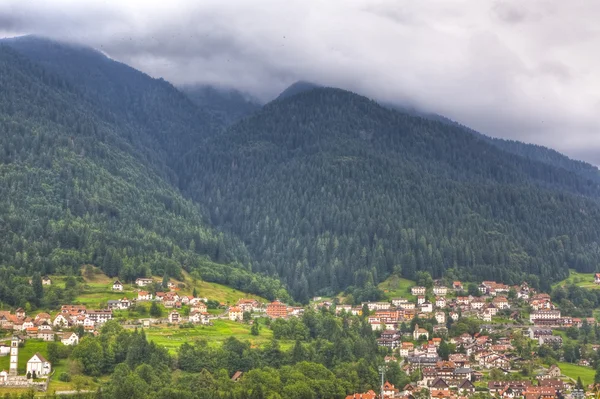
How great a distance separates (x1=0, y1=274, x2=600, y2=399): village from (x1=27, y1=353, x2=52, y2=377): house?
142 millimetres

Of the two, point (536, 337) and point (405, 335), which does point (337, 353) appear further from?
point (536, 337)

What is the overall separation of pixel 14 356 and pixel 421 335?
85.0m

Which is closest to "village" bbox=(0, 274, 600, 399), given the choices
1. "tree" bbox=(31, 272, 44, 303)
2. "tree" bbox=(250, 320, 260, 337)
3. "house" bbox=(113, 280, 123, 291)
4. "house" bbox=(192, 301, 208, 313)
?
"house" bbox=(113, 280, 123, 291)

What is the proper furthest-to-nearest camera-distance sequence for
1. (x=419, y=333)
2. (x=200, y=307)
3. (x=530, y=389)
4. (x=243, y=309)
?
(x=243, y=309) < (x=200, y=307) < (x=419, y=333) < (x=530, y=389)

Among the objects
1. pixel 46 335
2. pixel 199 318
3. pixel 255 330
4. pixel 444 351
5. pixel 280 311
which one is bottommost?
pixel 444 351

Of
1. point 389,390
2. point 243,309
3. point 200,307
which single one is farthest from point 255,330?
point 389,390

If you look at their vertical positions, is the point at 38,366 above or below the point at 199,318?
below

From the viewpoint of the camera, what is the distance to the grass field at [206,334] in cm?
14762

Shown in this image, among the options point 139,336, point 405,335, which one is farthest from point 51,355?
point 405,335

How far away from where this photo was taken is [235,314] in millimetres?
178375

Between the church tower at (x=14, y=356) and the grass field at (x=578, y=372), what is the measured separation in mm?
93040

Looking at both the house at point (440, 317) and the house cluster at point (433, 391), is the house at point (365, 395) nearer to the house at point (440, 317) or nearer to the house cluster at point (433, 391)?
the house cluster at point (433, 391)

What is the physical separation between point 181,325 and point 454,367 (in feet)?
169

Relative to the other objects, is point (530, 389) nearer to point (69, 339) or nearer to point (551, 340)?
point (551, 340)
